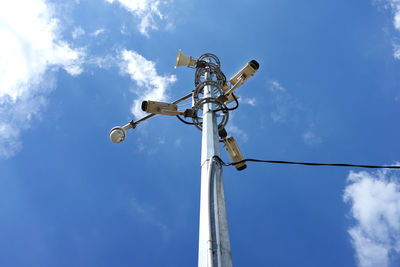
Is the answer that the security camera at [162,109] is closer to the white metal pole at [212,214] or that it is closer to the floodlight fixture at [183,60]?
the white metal pole at [212,214]

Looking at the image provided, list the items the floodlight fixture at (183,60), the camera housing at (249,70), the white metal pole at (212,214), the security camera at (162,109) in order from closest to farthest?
the white metal pole at (212,214) → the security camera at (162,109) → the camera housing at (249,70) → the floodlight fixture at (183,60)

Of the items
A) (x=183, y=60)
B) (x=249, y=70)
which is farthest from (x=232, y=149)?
(x=183, y=60)

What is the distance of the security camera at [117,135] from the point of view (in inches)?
260

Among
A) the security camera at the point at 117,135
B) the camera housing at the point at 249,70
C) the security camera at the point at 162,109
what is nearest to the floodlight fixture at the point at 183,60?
the camera housing at the point at 249,70

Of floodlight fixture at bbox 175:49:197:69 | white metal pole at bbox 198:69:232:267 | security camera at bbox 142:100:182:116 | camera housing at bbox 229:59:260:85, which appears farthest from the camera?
floodlight fixture at bbox 175:49:197:69

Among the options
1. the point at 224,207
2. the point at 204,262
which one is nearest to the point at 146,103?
the point at 224,207

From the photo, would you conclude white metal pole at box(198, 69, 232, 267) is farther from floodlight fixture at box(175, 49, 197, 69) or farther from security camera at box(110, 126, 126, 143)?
floodlight fixture at box(175, 49, 197, 69)

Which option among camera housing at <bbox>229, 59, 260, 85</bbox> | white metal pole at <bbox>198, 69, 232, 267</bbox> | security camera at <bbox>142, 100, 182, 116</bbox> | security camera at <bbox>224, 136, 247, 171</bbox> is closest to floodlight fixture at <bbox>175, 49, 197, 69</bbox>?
camera housing at <bbox>229, 59, 260, 85</bbox>

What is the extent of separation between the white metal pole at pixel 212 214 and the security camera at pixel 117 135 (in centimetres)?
271

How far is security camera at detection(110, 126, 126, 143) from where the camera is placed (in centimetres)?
659

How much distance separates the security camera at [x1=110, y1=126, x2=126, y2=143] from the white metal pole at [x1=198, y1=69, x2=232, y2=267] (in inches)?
107

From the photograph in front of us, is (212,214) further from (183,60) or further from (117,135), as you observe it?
Result: (183,60)

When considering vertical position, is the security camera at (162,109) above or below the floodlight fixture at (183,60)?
below

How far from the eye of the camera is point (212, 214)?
349 centimetres
